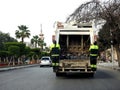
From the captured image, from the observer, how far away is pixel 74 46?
1003 inches

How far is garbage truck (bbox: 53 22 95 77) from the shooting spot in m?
22.6

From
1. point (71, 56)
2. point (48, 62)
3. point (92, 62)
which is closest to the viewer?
point (92, 62)

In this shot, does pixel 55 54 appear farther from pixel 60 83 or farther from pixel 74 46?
pixel 60 83

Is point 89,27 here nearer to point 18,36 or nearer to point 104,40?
point 104,40

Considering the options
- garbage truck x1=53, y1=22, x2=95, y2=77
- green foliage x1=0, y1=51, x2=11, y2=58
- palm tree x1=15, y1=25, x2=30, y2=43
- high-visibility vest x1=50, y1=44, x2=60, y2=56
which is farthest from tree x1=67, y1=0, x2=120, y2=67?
palm tree x1=15, y1=25, x2=30, y2=43

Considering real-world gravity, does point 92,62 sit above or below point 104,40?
below

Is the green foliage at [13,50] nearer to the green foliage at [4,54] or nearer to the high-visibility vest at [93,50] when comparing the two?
the green foliage at [4,54]

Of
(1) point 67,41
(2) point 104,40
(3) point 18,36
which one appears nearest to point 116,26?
(2) point 104,40

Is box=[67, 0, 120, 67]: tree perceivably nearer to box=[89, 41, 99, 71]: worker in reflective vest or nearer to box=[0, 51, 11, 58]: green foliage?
box=[89, 41, 99, 71]: worker in reflective vest

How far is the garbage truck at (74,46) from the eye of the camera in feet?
74.3

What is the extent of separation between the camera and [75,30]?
947 inches

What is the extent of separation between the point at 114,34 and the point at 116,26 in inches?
53.6

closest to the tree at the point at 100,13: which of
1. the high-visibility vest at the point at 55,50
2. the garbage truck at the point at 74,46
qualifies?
the garbage truck at the point at 74,46

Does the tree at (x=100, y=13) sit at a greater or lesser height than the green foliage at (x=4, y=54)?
greater
